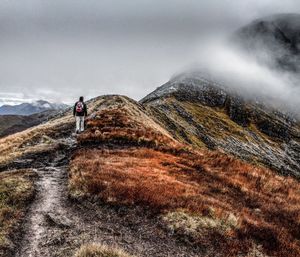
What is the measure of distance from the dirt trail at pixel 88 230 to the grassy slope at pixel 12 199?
477mm

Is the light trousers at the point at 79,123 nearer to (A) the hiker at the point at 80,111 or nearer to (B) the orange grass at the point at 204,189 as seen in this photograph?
(A) the hiker at the point at 80,111

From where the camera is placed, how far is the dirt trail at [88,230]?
14344 mm

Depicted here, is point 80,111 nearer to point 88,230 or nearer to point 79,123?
point 79,123

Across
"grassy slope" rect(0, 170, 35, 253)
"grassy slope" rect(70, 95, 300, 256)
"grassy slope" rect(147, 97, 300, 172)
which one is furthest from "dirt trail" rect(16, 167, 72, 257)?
"grassy slope" rect(147, 97, 300, 172)

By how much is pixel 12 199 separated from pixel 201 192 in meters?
10.3

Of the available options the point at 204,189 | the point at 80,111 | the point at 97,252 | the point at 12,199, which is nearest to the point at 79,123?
the point at 80,111

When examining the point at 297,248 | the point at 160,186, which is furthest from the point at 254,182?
the point at 297,248

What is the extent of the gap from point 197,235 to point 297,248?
14.0ft

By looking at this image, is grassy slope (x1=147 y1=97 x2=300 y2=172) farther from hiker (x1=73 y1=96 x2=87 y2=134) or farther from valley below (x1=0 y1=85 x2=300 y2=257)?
valley below (x1=0 y1=85 x2=300 y2=257)

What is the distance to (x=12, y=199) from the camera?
62.1 feet

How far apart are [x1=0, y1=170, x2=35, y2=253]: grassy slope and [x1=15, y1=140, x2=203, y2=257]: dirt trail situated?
0.48 metres

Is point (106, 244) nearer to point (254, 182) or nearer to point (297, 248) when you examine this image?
point (297, 248)

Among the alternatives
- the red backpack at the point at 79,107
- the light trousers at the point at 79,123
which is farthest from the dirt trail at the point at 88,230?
the light trousers at the point at 79,123

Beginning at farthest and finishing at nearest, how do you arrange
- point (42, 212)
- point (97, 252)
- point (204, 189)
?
point (204, 189), point (42, 212), point (97, 252)
